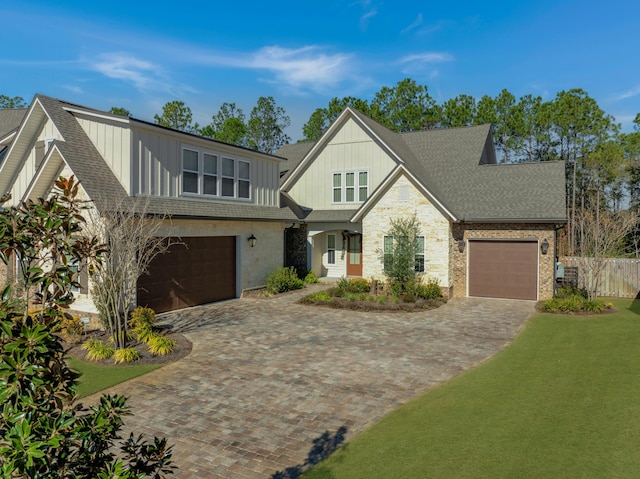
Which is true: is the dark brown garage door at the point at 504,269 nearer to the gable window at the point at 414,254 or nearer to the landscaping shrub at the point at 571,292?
the landscaping shrub at the point at 571,292

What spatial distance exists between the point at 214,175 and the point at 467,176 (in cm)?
1293

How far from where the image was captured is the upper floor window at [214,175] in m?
16.6

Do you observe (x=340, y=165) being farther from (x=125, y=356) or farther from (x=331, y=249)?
(x=125, y=356)

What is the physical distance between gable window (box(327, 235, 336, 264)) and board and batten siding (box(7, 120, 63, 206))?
47.0 ft

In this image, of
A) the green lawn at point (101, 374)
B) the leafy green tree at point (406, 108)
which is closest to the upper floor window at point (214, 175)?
the green lawn at point (101, 374)

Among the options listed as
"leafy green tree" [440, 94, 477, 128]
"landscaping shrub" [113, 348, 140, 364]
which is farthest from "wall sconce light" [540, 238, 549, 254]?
"leafy green tree" [440, 94, 477, 128]

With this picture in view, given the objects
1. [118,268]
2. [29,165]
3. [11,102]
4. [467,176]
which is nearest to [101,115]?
[29,165]

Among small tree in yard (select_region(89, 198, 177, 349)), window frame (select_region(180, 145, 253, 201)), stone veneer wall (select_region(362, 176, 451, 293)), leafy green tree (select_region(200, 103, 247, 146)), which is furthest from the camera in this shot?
leafy green tree (select_region(200, 103, 247, 146))

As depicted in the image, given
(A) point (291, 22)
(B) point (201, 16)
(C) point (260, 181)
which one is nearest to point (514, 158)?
(A) point (291, 22)

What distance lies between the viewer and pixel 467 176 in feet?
72.3

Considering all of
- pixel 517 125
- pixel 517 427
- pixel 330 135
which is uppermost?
pixel 517 125

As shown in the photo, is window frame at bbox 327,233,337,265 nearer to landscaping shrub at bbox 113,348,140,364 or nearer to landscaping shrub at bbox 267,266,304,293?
landscaping shrub at bbox 267,266,304,293

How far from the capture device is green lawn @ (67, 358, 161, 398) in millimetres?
8570

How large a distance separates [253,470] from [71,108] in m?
14.6
